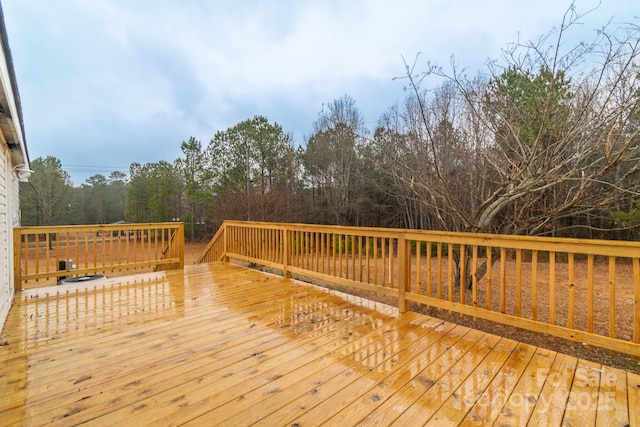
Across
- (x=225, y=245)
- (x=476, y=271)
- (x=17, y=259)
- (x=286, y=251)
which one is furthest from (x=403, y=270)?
(x=17, y=259)

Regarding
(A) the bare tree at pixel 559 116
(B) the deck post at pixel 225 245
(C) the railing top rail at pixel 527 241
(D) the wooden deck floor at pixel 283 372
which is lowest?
(D) the wooden deck floor at pixel 283 372

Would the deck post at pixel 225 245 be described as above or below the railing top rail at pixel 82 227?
below

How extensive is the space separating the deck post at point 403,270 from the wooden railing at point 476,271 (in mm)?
11

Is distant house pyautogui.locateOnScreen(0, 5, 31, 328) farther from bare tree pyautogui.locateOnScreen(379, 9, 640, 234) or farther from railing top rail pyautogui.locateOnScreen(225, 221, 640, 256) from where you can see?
bare tree pyautogui.locateOnScreen(379, 9, 640, 234)

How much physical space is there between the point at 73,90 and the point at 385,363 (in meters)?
16.1

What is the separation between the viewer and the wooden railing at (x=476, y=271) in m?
2.19

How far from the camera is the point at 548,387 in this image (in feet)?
6.03

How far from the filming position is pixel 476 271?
107 inches

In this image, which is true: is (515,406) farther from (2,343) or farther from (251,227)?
(251,227)

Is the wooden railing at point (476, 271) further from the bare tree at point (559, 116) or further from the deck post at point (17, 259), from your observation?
the deck post at point (17, 259)

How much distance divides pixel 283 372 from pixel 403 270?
175 cm

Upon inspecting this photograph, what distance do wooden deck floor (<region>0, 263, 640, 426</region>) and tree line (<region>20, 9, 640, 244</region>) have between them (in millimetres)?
2103

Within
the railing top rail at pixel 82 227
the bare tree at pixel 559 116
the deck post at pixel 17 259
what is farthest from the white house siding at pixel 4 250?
the bare tree at pixel 559 116

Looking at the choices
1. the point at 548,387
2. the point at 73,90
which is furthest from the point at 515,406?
the point at 73,90
